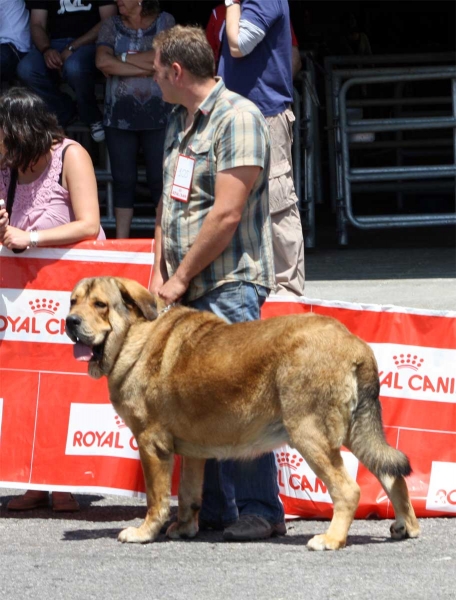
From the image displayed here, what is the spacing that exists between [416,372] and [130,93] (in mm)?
3502

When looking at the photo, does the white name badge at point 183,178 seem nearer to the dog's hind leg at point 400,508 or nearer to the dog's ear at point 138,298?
the dog's ear at point 138,298

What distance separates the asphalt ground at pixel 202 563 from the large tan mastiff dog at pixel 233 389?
0.58ft

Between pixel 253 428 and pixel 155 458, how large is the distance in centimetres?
48

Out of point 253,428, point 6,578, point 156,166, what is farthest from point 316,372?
point 156,166

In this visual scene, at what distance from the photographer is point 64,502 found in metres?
5.90

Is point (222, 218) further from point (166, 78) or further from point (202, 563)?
point (202, 563)

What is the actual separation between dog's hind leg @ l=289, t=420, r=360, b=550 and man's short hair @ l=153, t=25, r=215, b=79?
1581 millimetres

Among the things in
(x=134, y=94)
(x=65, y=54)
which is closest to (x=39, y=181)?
(x=134, y=94)

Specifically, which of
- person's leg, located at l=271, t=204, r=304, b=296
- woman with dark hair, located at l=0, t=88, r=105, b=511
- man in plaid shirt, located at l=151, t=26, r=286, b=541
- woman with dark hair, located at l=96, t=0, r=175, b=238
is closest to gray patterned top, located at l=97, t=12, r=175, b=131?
woman with dark hair, located at l=96, t=0, r=175, b=238

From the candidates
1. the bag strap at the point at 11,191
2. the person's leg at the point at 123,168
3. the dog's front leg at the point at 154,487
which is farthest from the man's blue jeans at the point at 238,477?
the person's leg at the point at 123,168

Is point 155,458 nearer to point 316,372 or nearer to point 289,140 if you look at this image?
point 316,372

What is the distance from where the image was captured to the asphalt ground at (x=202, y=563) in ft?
14.4

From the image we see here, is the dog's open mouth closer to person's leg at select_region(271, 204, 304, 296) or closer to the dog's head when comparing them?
the dog's head

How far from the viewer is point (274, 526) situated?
17.5 feet
